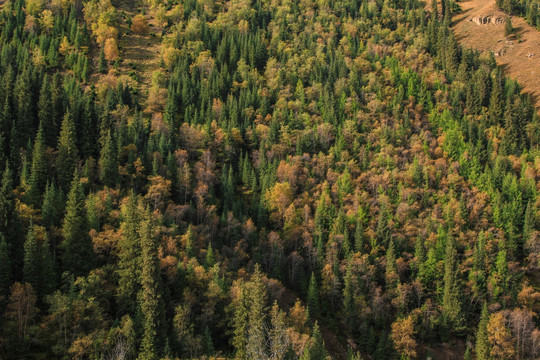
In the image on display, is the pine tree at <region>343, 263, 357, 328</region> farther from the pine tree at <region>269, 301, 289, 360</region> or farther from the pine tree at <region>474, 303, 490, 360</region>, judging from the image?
the pine tree at <region>269, 301, 289, 360</region>

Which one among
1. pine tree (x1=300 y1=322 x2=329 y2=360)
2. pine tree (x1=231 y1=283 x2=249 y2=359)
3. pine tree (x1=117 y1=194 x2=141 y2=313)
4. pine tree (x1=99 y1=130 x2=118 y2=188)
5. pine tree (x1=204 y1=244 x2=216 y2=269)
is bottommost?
pine tree (x1=300 y1=322 x2=329 y2=360)

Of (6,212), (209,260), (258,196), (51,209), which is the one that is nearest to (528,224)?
(258,196)

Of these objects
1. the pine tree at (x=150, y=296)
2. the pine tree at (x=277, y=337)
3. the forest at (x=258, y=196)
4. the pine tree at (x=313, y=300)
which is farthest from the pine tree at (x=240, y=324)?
the pine tree at (x=313, y=300)

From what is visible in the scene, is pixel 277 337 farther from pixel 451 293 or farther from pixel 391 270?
pixel 451 293

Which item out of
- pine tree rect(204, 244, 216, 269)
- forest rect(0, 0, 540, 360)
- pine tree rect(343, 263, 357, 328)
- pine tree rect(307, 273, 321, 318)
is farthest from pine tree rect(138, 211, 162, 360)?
pine tree rect(343, 263, 357, 328)

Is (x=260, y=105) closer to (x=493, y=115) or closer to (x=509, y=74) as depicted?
(x=493, y=115)

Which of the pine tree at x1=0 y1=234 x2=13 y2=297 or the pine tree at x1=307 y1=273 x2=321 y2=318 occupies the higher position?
the pine tree at x1=0 y1=234 x2=13 y2=297

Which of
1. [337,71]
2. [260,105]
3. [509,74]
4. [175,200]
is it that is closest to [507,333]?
[175,200]
